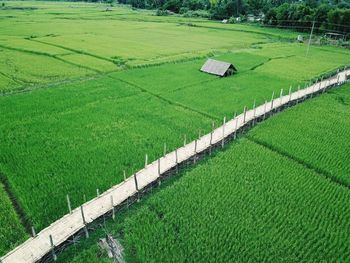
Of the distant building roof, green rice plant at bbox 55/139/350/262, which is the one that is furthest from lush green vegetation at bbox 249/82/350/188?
the distant building roof

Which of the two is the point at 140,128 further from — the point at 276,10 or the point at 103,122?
the point at 276,10

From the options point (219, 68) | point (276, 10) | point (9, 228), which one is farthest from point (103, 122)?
point (276, 10)

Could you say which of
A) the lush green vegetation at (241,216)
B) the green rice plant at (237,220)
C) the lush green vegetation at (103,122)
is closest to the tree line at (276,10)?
the lush green vegetation at (103,122)

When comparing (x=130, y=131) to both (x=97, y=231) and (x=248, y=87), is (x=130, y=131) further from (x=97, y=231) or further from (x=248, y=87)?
(x=248, y=87)

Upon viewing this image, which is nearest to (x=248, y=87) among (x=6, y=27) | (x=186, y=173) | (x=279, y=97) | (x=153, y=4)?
(x=279, y=97)

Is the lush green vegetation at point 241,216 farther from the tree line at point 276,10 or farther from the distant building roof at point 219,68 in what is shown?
the tree line at point 276,10

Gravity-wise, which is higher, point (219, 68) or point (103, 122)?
point (219, 68)
